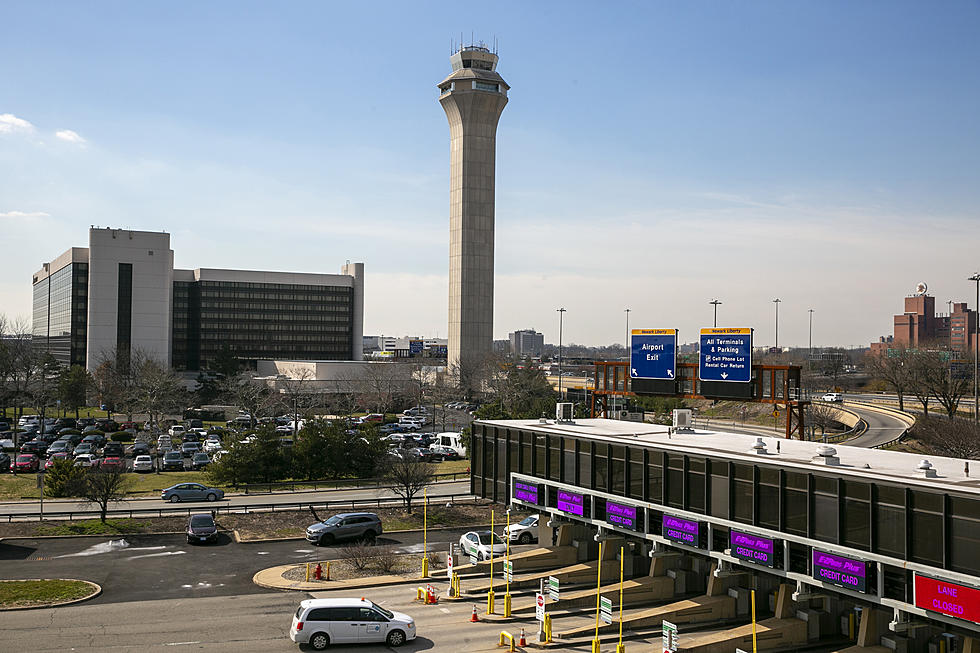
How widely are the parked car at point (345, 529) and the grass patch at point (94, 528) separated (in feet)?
30.0

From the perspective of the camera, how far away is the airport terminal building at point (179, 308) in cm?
12419

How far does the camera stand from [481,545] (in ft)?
122

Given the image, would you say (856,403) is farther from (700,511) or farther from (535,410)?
(700,511)

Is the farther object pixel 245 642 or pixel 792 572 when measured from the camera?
pixel 245 642

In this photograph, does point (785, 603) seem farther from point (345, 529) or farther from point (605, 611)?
point (345, 529)

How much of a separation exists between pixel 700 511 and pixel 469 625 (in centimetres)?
883

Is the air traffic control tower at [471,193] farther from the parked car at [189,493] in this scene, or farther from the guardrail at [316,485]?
the parked car at [189,493]

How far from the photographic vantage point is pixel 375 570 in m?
34.8

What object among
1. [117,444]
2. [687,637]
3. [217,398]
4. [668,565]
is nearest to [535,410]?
[117,444]

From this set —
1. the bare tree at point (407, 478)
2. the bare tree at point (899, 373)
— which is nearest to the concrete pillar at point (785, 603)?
the bare tree at point (407, 478)

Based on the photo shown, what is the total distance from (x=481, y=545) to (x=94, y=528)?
20.5 metres

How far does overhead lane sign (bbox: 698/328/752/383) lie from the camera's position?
31.7 m

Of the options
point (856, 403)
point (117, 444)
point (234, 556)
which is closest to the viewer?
point (234, 556)

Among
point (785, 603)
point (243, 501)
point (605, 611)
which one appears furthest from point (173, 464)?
point (785, 603)
